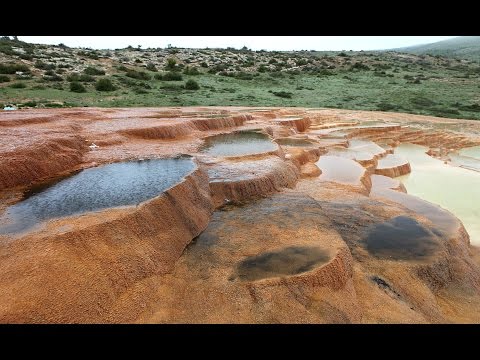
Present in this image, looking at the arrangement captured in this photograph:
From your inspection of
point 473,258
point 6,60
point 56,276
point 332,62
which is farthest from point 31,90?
point 332,62

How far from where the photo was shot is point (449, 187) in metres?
10.1

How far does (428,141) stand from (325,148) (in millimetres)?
6616

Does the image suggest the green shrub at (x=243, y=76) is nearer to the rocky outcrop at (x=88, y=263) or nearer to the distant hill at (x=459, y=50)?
the rocky outcrop at (x=88, y=263)

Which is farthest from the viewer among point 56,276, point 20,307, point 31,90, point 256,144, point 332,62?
point 332,62

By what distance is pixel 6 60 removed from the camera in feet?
74.5

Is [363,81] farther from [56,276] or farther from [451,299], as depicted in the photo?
[56,276]

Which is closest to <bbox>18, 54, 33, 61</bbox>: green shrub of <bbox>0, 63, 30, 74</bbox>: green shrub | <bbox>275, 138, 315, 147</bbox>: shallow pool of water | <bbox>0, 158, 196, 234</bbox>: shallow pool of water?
<bbox>0, 63, 30, 74</bbox>: green shrub

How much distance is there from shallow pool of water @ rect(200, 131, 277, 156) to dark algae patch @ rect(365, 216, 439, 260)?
3284mm

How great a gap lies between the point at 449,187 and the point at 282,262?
761 centimetres

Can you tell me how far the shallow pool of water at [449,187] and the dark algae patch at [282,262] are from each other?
13.7 ft

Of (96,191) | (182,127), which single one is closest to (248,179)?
(96,191)
